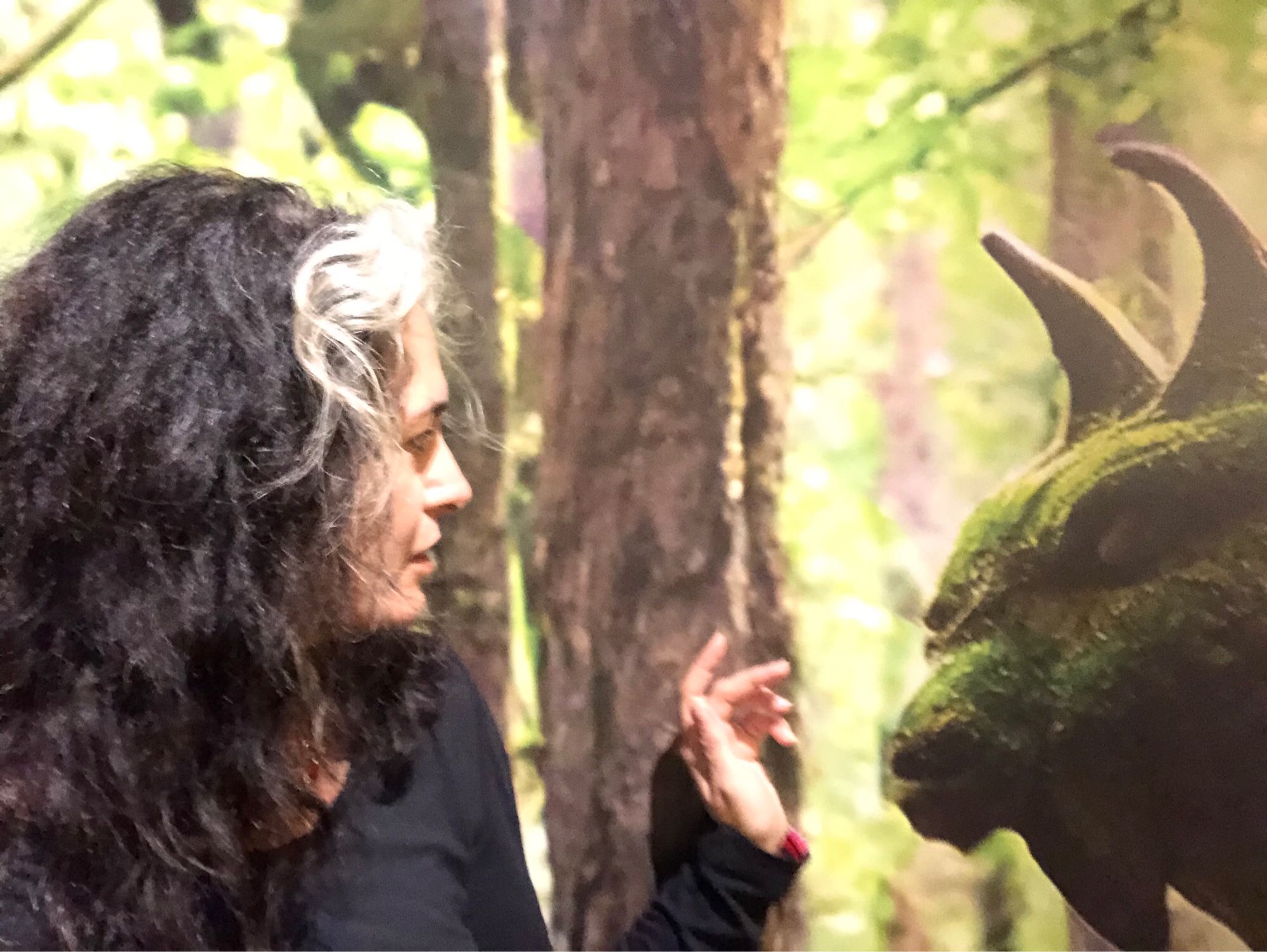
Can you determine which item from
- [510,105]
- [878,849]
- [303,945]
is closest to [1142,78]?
[510,105]

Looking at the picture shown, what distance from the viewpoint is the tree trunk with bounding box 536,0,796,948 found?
84 cm

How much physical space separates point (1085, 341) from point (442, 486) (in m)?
0.54

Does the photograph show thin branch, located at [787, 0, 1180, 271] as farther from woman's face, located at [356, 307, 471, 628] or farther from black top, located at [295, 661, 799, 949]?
black top, located at [295, 661, 799, 949]

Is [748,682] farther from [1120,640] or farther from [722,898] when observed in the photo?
[1120,640]

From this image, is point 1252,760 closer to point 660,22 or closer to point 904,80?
point 904,80

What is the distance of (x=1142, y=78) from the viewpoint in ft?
2.50

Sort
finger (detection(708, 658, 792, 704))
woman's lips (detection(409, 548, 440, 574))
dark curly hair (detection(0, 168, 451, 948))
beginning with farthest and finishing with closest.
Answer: finger (detection(708, 658, 792, 704)), woman's lips (detection(409, 548, 440, 574)), dark curly hair (detection(0, 168, 451, 948))

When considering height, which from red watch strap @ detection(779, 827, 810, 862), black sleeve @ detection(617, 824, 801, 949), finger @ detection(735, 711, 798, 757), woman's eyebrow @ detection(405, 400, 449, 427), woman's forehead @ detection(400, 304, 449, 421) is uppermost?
woman's forehead @ detection(400, 304, 449, 421)

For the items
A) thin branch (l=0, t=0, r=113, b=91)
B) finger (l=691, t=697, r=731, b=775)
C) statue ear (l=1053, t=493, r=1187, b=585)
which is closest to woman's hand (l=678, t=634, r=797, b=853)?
finger (l=691, t=697, r=731, b=775)

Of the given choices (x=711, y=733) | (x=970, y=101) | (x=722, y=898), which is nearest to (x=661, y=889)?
(x=722, y=898)

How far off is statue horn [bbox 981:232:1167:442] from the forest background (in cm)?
1

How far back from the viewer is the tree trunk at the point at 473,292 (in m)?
0.87

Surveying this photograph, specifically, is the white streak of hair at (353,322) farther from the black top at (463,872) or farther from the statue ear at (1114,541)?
the statue ear at (1114,541)

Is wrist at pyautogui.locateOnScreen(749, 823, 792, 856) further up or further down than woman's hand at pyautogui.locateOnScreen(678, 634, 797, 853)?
further down
